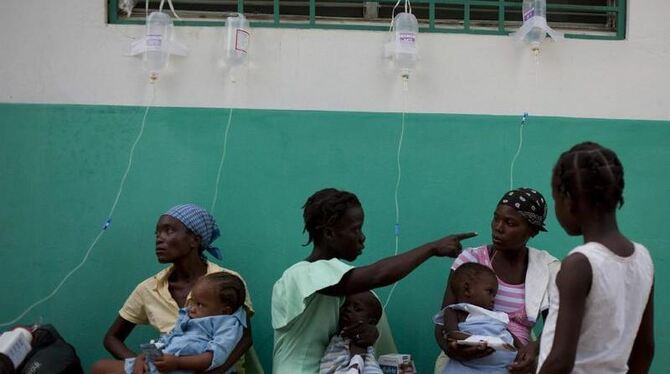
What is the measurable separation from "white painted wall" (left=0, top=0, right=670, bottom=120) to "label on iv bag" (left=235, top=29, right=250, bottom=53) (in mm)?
67

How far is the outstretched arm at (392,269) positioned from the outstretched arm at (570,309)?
849mm

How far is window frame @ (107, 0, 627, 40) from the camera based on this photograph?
4531 mm

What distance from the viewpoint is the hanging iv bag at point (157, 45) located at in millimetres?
4406

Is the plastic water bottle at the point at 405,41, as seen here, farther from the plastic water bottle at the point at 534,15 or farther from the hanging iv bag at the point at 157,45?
the hanging iv bag at the point at 157,45

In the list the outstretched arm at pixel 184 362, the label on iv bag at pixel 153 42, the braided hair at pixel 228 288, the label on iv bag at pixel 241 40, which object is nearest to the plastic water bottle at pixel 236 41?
the label on iv bag at pixel 241 40

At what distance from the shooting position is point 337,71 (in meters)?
4.51

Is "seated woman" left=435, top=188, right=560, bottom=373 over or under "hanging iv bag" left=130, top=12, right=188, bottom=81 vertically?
under

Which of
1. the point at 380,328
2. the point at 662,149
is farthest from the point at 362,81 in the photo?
the point at 662,149

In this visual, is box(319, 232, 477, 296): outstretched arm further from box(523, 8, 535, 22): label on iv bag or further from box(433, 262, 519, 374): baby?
box(523, 8, 535, 22): label on iv bag

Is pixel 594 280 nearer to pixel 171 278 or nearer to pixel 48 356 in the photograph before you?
pixel 171 278

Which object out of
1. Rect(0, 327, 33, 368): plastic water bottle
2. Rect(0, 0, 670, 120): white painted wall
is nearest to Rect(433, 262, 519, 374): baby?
Rect(0, 0, 670, 120): white painted wall

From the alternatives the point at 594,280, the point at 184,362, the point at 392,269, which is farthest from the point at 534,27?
the point at 184,362

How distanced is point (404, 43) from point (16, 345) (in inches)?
91.5

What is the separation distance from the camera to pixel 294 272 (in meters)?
3.54
